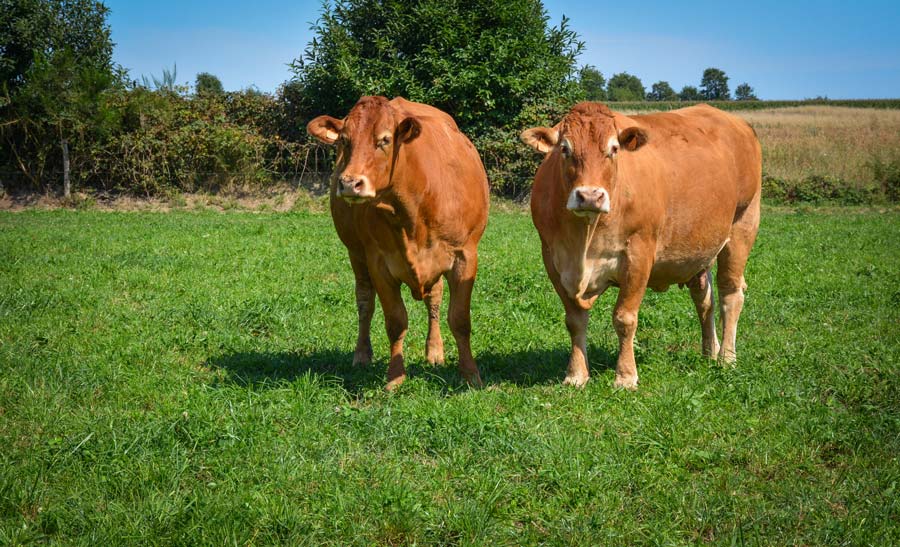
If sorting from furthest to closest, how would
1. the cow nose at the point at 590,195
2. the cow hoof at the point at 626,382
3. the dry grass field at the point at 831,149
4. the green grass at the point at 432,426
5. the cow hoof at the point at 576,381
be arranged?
1. the dry grass field at the point at 831,149
2. the cow hoof at the point at 576,381
3. the cow hoof at the point at 626,382
4. the cow nose at the point at 590,195
5. the green grass at the point at 432,426

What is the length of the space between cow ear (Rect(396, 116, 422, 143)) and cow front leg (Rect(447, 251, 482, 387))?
1153 mm

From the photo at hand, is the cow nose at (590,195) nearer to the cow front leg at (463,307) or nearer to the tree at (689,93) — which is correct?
the cow front leg at (463,307)

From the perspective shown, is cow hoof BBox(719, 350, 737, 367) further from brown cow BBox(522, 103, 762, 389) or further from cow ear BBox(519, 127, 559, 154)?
cow ear BBox(519, 127, 559, 154)

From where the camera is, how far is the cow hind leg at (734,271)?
7.20 meters

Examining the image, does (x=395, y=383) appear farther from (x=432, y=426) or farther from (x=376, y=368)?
(x=432, y=426)

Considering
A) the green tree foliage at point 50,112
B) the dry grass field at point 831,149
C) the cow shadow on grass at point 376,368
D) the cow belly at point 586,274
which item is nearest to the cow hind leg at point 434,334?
the cow shadow on grass at point 376,368

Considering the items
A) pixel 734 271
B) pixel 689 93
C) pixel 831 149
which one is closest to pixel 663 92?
pixel 689 93

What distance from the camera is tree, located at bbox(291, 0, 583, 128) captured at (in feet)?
75.5

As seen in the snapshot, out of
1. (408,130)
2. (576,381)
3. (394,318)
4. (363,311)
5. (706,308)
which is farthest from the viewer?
(363,311)

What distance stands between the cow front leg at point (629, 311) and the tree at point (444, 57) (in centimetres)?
1750

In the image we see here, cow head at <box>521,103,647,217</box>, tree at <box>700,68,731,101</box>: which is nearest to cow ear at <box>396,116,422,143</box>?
cow head at <box>521,103,647,217</box>

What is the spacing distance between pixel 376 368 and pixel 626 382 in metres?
2.25

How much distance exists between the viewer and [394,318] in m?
6.37

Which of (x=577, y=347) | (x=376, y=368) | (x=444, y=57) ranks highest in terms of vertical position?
(x=444, y=57)
